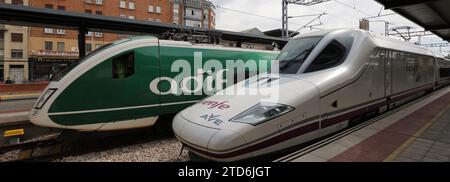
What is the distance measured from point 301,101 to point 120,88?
3.82 meters

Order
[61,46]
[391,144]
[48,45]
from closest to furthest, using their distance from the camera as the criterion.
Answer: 1. [391,144]
2. [48,45]
3. [61,46]

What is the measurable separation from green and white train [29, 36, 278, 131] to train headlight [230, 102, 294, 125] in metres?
3.10

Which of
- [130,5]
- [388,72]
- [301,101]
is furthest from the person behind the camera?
[130,5]

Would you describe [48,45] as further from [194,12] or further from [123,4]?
[194,12]

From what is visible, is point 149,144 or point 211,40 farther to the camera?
point 211,40

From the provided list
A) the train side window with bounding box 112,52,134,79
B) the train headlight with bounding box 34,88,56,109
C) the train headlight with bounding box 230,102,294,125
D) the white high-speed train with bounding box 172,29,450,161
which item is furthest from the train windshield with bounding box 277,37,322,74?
the train headlight with bounding box 34,88,56,109

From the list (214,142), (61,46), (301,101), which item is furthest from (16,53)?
(301,101)

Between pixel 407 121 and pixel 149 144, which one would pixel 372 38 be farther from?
pixel 149 144

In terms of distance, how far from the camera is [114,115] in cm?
592

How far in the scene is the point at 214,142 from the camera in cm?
358

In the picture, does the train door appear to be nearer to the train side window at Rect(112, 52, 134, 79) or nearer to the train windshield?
the train windshield

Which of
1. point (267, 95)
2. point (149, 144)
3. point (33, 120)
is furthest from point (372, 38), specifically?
point (33, 120)

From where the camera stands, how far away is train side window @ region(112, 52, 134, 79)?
19.3 feet
